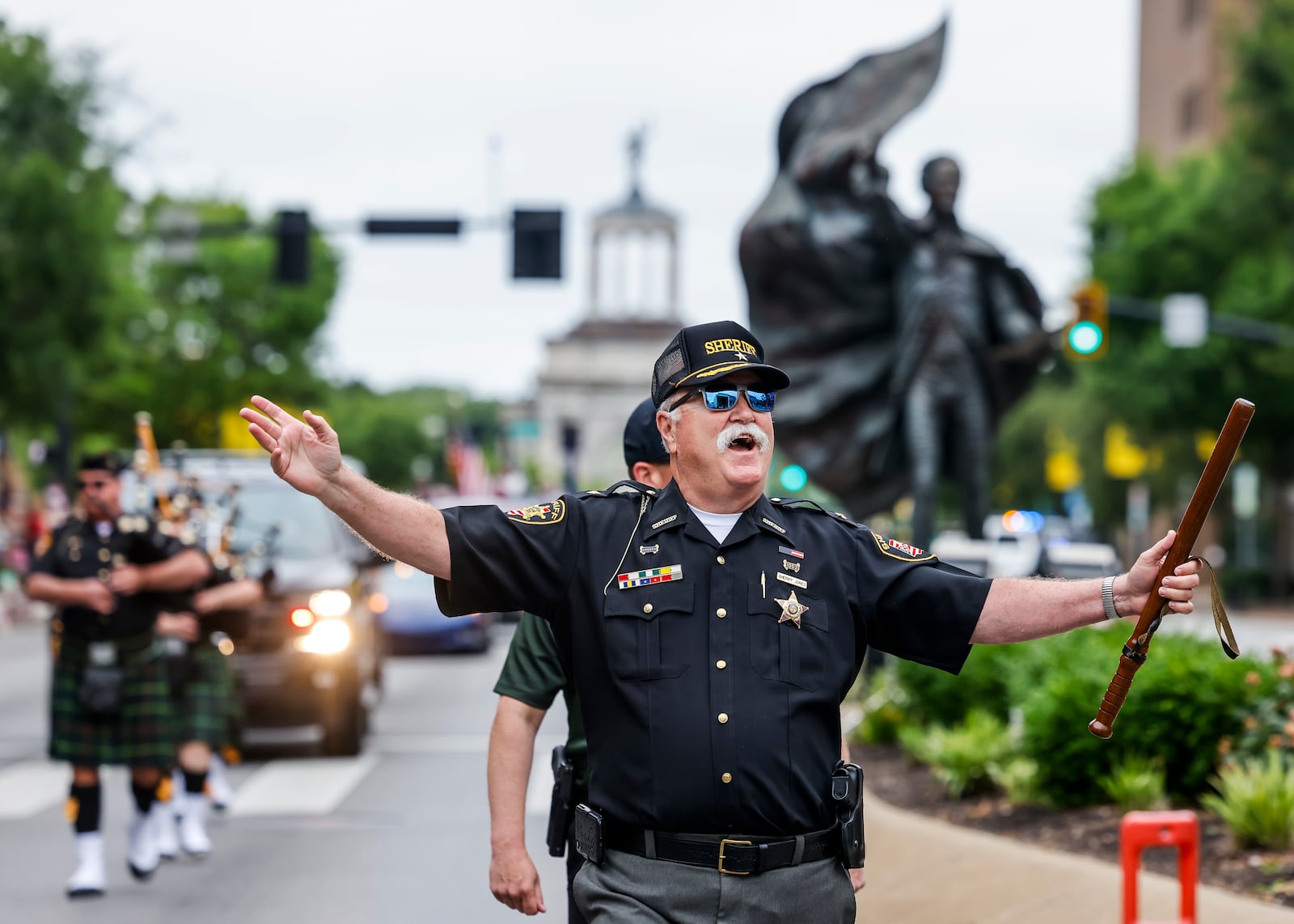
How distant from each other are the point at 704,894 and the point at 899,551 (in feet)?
2.94

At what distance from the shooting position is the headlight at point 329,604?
42.9 ft

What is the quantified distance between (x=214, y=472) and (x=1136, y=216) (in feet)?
118

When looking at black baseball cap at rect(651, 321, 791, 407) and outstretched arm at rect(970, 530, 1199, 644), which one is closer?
outstretched arm at rect(970, 530, 1199, 644)

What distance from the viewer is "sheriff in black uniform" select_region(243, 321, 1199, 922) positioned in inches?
154

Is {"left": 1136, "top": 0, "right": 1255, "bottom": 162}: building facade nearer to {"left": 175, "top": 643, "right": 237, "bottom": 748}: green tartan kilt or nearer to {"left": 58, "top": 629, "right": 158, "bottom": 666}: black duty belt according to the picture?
{"left": 175, "top": 643, "right": 237, "bottom": 748}: green tartan kilt

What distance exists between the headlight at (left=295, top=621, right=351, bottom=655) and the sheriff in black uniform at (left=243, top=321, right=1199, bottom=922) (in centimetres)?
916

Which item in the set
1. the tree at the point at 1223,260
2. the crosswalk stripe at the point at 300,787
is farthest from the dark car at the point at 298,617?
the tree at the point at 1223,260

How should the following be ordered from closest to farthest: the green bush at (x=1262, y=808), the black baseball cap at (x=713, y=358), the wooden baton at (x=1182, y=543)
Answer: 1. the wooden baton at (x=1182, y=543)
2. the black baseball cap at (x=713, y=358)
3. the green bush at (x=1262, y=808)

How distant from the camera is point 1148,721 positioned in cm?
818

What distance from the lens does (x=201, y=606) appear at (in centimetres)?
1001

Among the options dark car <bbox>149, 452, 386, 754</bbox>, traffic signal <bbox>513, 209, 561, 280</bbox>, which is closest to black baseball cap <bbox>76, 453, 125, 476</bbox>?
dark car <bbox>149, 452, 386, 754</bbox>

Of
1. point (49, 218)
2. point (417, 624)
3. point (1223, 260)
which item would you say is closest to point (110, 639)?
point (417, 624)

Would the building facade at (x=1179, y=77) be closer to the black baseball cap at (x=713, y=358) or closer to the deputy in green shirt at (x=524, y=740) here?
the deputy in green shirt at (x=524, y=740)

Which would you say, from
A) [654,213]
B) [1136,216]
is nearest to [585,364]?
[654,213]
